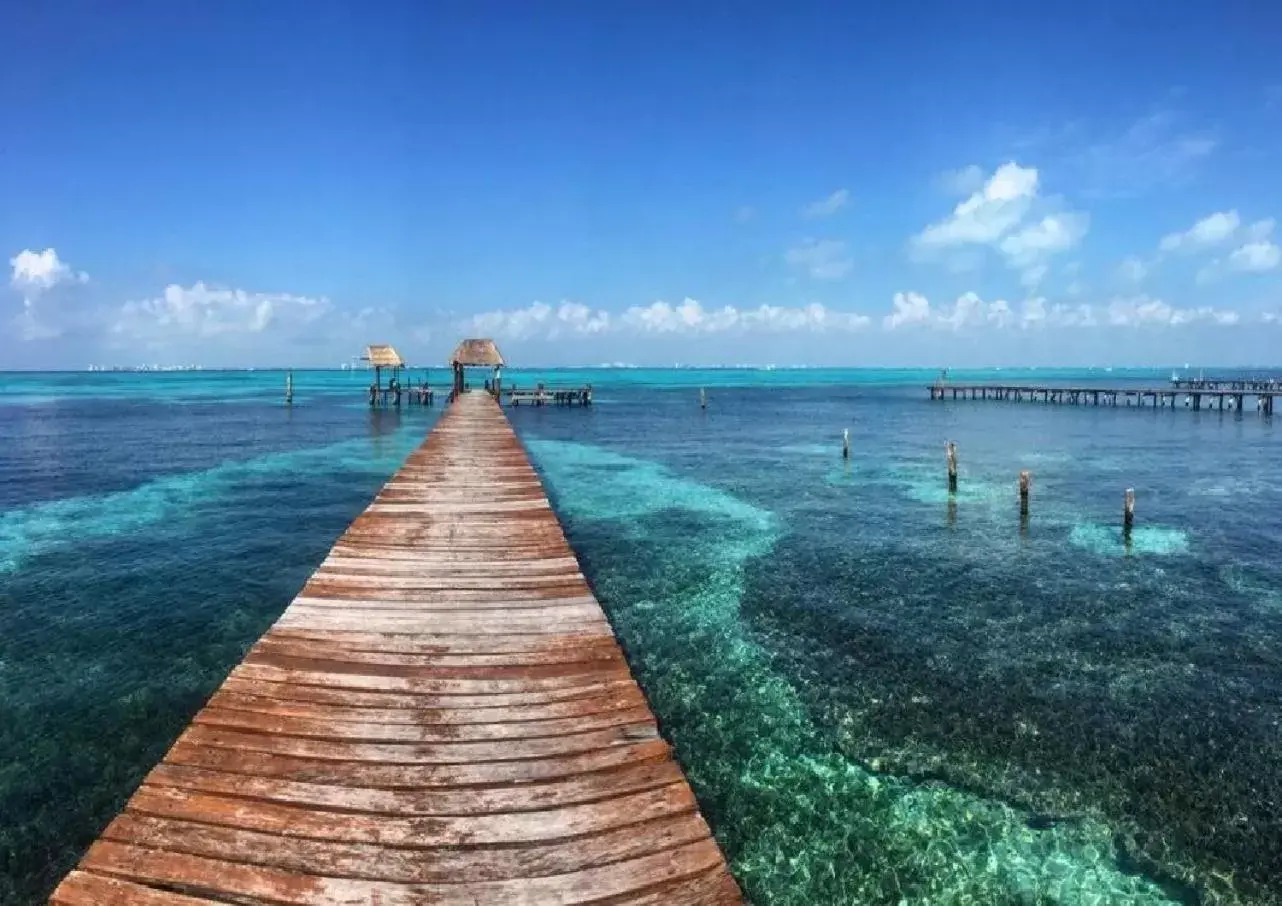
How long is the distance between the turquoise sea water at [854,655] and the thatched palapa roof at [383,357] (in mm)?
40155

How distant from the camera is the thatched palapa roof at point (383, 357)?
70500 millimetres

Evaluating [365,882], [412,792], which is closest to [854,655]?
[412,792]

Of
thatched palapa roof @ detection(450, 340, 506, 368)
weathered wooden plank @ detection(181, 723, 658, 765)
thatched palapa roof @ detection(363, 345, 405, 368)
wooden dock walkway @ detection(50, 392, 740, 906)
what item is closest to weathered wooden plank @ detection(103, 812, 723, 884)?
wooden dock walkway @ detection(50, 392, 740, 906)

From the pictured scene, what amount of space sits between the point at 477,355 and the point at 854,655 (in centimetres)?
5119

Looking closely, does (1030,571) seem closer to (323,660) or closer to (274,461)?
(323,660)

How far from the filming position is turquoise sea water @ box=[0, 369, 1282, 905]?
8.00 meters

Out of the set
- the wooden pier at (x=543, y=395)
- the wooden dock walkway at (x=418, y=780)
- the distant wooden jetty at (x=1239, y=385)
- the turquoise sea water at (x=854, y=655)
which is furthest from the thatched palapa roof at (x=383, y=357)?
the distant wooden jetty at (x=1239, y=385)

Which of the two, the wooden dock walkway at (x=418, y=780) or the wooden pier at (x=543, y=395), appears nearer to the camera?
the wooden dock walkway at (x=418, y=780)

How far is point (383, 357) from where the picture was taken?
7112 cm

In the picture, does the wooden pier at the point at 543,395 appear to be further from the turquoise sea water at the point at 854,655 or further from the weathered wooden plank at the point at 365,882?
the weathered wooden plank at the point at 365,882

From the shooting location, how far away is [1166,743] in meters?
10.1

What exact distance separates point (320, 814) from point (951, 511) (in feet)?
75.6

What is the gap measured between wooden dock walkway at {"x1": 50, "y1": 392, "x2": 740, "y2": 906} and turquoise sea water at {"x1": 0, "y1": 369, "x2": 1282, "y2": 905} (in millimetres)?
2919

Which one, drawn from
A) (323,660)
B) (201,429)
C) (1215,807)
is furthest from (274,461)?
(1215,807)
